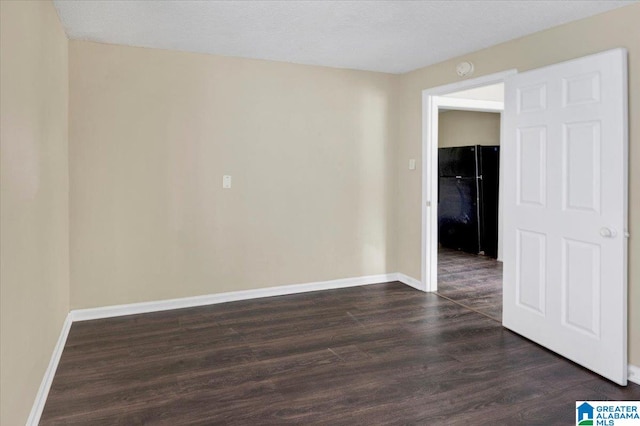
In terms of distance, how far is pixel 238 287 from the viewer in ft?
14.3

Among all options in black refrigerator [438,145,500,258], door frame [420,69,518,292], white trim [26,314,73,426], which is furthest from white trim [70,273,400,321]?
black refrigerator [438,145,500,258]

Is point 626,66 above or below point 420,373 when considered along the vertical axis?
above

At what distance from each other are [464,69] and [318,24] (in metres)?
1.50

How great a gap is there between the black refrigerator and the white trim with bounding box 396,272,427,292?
217cm

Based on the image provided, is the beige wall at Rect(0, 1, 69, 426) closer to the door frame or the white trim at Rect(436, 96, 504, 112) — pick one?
the door frame

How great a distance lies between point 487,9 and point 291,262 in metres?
2.84

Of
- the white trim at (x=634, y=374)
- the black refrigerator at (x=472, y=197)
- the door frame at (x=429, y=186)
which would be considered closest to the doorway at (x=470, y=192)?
the black refrigerator at (x=472, y=197)

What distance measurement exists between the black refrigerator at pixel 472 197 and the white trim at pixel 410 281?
217 centimetres

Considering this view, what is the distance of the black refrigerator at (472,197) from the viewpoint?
6.52 metres

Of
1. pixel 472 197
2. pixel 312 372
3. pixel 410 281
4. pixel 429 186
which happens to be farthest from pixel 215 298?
pixel 472 197

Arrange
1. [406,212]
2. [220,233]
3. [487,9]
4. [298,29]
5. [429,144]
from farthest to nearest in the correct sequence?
[406,212] → [429,144] → [220,233] → [298,29] → [487,9]

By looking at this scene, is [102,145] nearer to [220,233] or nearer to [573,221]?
[220,233]

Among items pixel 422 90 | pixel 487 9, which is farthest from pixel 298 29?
pixel 422 90

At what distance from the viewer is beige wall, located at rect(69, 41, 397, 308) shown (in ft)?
12.3
